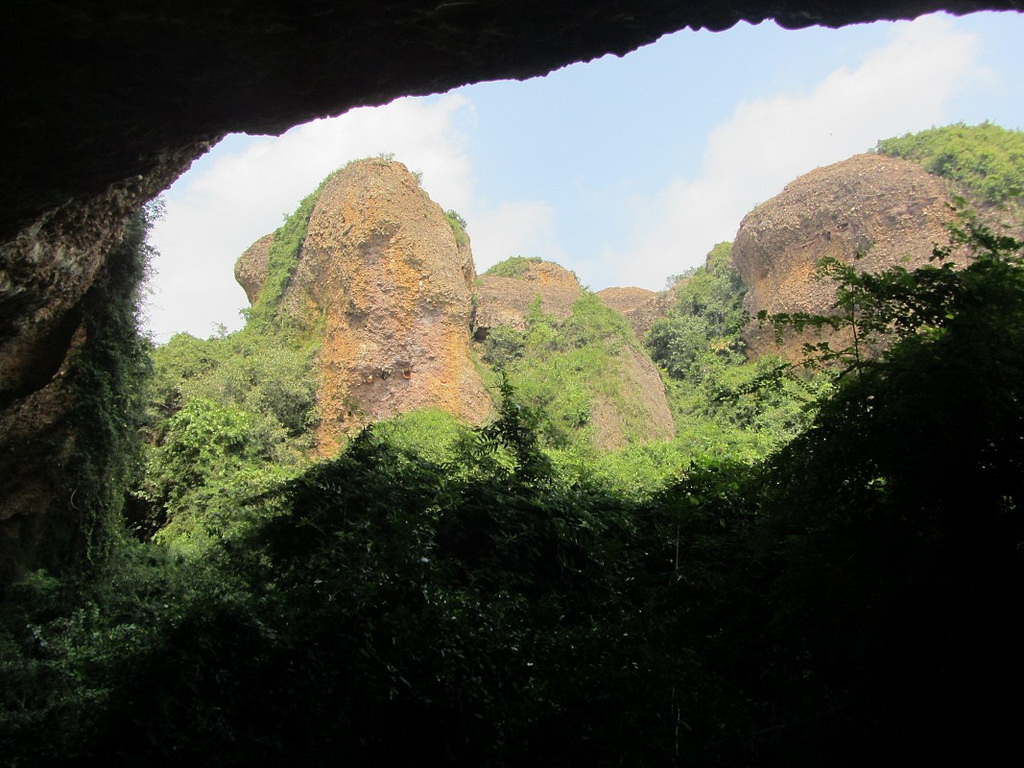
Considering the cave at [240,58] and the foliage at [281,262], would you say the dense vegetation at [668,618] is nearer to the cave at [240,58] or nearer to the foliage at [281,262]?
the cave at [240,58]

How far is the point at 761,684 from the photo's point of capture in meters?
4.62

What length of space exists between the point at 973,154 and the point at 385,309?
2189cm

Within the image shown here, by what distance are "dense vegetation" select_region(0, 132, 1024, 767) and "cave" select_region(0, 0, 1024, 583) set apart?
240cm

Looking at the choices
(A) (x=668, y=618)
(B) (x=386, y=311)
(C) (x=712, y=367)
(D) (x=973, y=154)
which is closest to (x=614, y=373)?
(C) (x=712, y=367)

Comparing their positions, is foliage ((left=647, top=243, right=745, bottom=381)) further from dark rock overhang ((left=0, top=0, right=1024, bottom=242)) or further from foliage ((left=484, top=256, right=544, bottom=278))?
dark rock overhang ((left=0, top=0, right=1024, bottom=242))

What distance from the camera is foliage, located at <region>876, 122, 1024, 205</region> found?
23250 mm

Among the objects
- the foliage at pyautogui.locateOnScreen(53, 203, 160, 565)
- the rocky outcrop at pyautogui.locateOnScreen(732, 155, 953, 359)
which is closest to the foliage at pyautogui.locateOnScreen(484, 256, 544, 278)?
the rocky outcrop at pyautogui.locateOnScreen(732, 155, 953, 359)

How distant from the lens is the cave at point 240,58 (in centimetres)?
417

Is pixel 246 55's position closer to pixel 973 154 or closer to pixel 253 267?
pixel 253 267

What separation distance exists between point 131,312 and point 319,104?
22.7 feet

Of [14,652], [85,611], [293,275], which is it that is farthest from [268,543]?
[293,275]

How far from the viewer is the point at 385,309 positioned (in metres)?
20.9

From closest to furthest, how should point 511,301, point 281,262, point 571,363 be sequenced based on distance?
point 571,363 < point 281,262 < point 511,301

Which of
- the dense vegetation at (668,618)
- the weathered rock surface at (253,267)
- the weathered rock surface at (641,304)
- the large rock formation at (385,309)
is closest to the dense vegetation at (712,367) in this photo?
the weathered rock surface at (641,304)
